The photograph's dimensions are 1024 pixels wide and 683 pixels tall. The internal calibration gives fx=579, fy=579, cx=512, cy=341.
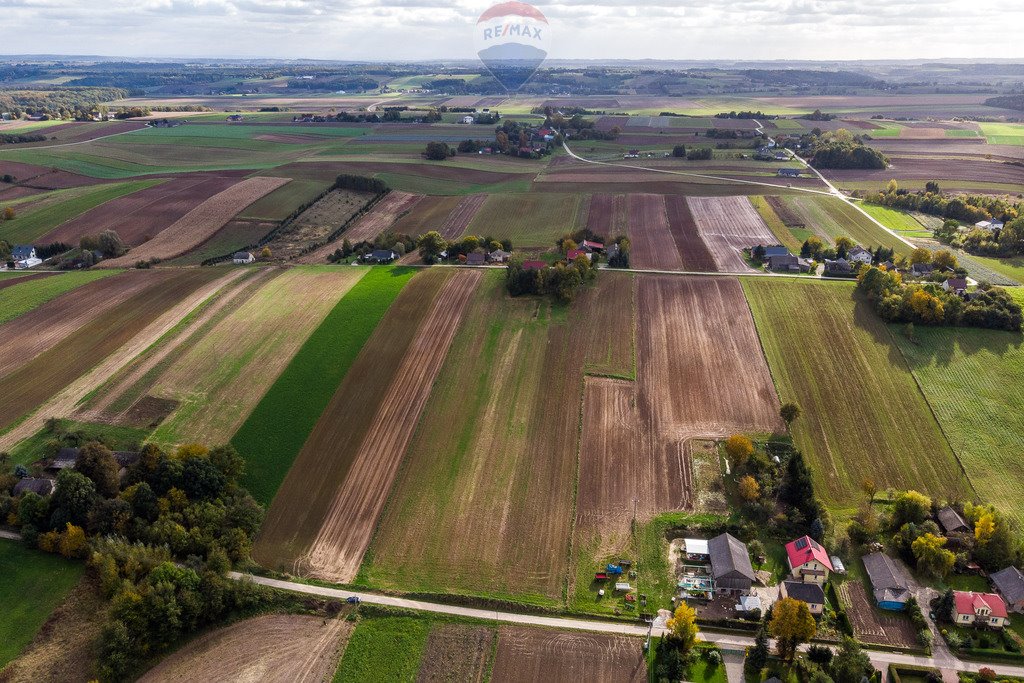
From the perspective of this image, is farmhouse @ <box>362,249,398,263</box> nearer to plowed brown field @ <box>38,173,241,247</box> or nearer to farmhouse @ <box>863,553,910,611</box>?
plowed brown field @ <box>38,173,241,247</box>

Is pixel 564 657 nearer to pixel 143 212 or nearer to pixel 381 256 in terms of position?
pixel 381 256

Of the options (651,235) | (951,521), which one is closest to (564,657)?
(951,521)

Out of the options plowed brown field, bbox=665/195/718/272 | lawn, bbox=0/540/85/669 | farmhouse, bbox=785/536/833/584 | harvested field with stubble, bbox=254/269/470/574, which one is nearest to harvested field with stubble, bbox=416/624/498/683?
harvested field with stubble, bbox=254/269/470/574

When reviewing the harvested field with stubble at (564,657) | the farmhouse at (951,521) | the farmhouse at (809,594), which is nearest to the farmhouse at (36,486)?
the harvested field with stubble at (564,657)

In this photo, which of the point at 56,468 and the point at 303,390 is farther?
the point at 303,390

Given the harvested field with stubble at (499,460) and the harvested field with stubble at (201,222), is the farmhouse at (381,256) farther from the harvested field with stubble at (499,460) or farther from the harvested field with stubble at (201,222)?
the harvested field with stubble at (201,222)

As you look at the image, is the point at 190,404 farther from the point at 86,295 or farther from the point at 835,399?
the point at 835,399

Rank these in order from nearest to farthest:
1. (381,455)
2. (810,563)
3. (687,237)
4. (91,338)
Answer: (810,563)
(381,455)
(91,338)
(687,237)
